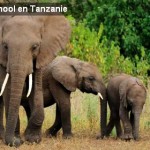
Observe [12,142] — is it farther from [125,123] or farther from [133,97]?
[133,97]

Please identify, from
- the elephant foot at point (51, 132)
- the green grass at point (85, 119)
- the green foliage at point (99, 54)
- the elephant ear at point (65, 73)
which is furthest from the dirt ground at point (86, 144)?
the green foliage at point (99, 54)

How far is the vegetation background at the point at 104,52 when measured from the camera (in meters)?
10.1

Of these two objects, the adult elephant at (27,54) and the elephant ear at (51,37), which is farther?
the elephant ear at (51,37)

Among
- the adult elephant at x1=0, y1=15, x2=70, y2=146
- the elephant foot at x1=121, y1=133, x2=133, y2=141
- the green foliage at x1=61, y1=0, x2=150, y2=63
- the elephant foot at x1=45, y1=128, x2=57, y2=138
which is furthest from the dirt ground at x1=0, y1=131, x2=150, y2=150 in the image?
the green foliage at x1=61, y1=0, x2=150, y2=63

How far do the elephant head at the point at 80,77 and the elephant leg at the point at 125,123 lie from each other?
504 millimetres

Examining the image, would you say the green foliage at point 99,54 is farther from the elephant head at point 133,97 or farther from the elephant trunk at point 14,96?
the elephant trunk at point 14,96

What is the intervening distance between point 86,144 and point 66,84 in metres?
1.44

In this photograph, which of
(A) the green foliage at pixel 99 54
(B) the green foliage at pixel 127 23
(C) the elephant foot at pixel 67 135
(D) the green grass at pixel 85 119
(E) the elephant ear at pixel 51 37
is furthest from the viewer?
(B) the green foliage at pixel 127 23

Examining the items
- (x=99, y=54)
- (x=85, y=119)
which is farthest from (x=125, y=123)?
(x=99, y=54)

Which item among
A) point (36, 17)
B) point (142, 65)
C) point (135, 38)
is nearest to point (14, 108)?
point (36, 17)

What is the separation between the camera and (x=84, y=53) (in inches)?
789

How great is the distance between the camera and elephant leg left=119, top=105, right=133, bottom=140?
10.2 m

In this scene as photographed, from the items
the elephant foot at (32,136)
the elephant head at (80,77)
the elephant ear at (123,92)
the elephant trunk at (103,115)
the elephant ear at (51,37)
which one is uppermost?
the elephant ear at (51,37)

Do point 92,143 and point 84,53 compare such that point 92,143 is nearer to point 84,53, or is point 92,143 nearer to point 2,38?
point 2,38
